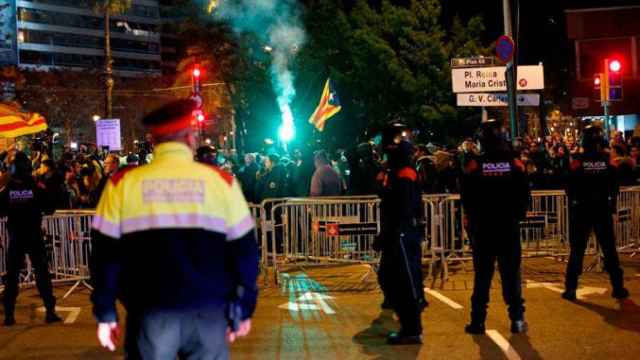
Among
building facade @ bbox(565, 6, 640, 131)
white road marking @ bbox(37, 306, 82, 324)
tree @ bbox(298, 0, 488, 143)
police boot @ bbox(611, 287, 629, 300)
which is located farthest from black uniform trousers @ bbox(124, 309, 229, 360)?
building facade @ bbox(565, 6, 640, 131)

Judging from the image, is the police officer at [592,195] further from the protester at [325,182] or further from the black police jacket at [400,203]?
the protester at [325,182]

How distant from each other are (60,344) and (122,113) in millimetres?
63126

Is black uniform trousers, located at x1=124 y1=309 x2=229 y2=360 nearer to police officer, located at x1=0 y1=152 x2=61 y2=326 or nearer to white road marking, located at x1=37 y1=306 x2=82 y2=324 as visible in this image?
police officer, located at x1=0 y1=152 x2=61 y2=326

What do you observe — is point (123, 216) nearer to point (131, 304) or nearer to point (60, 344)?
point (131, 304)

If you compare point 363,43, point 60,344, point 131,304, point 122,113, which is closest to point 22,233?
point 60,344

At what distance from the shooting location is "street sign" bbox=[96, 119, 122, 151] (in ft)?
112

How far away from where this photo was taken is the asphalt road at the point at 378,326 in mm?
8195

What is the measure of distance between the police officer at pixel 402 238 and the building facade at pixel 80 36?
12383cm

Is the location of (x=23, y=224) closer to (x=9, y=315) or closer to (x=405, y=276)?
(x=9, y=315)

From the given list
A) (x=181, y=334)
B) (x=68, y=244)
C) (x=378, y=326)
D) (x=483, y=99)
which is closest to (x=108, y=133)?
(x=483, y=99)

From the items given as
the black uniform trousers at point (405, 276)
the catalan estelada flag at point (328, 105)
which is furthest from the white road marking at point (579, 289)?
the catalan estelada flag at point (328, 105)

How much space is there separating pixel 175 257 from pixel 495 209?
4.78 metres

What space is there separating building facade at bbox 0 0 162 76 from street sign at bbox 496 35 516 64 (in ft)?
387

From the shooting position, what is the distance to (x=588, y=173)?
33.1 ft
